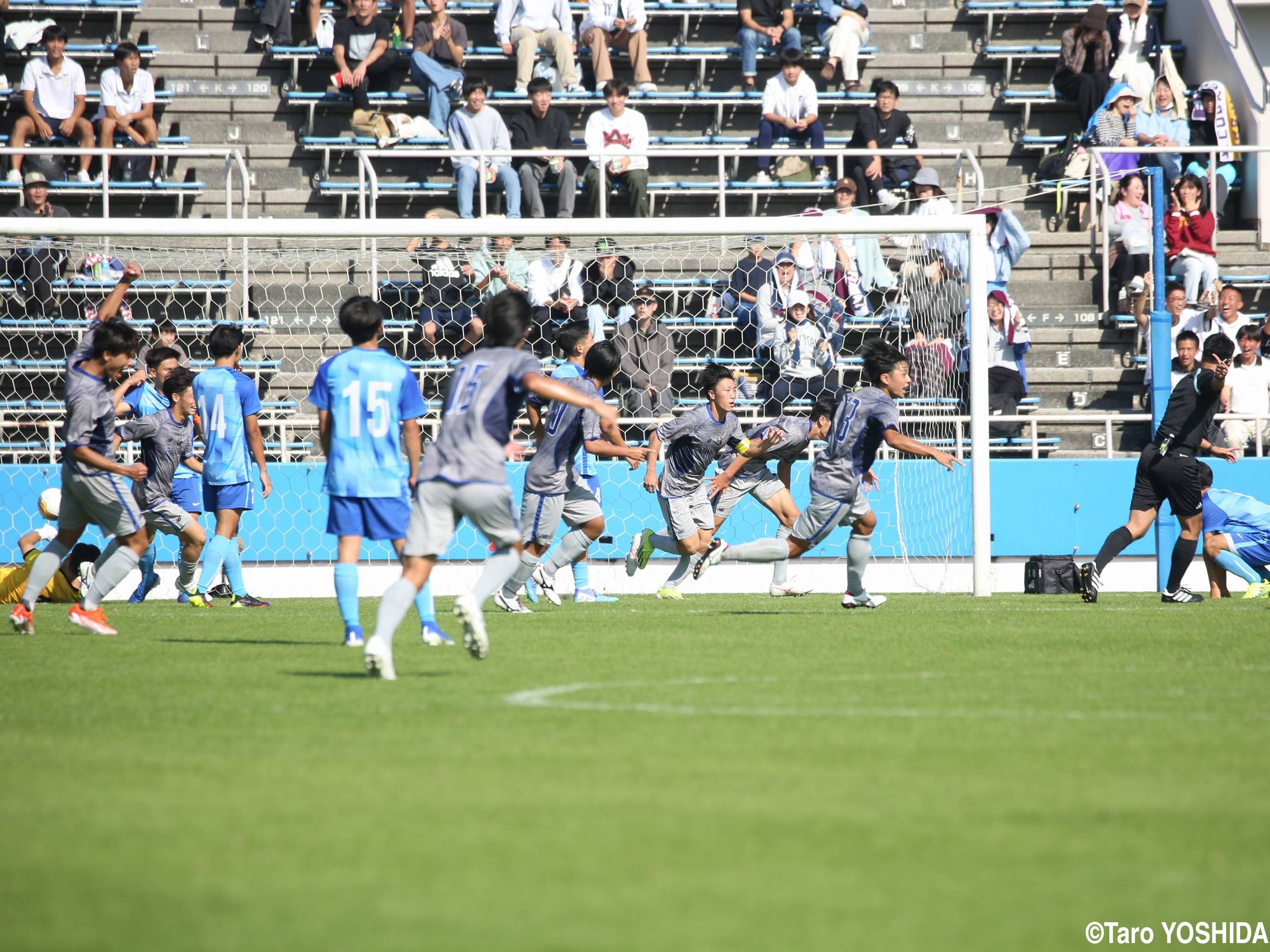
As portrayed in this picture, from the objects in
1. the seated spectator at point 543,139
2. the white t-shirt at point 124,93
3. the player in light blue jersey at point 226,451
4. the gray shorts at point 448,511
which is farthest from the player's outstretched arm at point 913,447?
the white t-shirt at point 124,93

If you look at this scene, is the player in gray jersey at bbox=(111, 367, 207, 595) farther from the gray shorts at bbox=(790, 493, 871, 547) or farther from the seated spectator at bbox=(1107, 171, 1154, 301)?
the seated spectator at bbox=(1107, 171, 1154, 301)

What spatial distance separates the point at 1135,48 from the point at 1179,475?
36.9 feet

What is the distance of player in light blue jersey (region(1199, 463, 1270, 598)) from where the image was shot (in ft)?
46.0

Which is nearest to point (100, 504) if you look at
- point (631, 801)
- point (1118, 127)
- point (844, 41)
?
point (631, 801)

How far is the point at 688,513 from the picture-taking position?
13.8 m

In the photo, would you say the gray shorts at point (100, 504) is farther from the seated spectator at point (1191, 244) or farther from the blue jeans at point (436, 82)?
the seated spectator at point (1191, 244)

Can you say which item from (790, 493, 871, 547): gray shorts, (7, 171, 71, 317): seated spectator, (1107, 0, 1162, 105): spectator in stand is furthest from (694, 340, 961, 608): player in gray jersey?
(1107, 0, 1162, 105): spectator in stand

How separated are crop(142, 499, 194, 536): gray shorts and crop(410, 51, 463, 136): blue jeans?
8.83m

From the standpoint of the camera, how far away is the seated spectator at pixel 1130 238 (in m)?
19.5

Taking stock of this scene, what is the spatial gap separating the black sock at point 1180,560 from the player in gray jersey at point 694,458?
3.74 metres

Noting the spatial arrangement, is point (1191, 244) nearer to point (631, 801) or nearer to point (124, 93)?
point (124, 93)

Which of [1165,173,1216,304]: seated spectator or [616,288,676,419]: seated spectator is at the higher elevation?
[1165,173,1216,304]: seated spectator

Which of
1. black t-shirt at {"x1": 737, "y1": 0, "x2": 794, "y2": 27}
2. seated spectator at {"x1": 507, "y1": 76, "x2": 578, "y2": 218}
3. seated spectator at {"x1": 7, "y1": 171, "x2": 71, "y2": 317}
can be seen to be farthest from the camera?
black t-shirt at {"x1": 737, "y1": 0, "x2": 794, "y2": 27}

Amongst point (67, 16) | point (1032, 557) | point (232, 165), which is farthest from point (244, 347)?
point (1032, 557)
